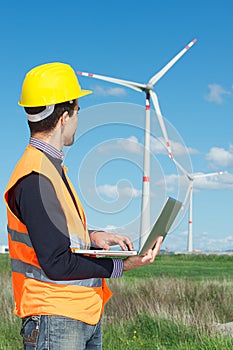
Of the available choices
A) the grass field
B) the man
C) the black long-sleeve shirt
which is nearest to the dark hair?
the man

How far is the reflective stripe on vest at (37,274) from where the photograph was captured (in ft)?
8.14

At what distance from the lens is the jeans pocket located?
249cm

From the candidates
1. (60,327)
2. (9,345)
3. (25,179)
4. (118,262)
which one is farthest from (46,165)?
(9,345)

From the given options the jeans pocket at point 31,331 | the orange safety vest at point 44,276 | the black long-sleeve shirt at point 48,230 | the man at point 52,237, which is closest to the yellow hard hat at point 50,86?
the man at point 52,237

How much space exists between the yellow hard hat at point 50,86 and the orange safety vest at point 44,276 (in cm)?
20

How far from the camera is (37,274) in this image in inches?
98.3

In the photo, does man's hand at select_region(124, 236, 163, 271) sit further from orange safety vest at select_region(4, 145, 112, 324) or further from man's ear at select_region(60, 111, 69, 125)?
man's ear at select_region(60, 111, 69, 125)

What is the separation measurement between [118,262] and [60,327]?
1.11 feet

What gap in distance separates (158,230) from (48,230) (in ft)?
1.33

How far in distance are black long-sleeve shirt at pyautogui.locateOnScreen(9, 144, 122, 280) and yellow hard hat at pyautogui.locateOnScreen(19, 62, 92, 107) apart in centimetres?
34

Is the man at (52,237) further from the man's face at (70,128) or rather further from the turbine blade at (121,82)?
the turbine blade at (121,82)

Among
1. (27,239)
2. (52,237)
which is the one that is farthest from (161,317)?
(52,237)

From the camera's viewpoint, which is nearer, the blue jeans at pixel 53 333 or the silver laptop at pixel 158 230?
the silver laptop at pixel 158 230

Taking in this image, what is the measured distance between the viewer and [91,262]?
244 cm
